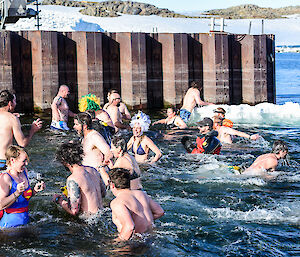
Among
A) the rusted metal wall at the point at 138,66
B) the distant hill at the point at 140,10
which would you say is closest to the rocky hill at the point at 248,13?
the distant hill at the point at 140,10

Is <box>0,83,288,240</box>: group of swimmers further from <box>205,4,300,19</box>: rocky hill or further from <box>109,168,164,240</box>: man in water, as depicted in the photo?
<box>205,4,300,19</box>: rocky hill

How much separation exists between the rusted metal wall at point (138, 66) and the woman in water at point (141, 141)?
8245 millimetres

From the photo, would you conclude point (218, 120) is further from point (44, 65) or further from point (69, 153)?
point (44, 65)

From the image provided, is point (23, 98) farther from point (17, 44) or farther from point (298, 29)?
point (298, 29)

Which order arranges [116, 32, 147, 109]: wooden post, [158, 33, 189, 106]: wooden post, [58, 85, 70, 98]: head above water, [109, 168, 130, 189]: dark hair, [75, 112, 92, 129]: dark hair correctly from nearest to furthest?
[109, 168, 130, 189]: dark hair
[75, 112, 92, 129]: dark hair
[58, 85, 70, 98]: head above water
[116, 32, 147, 109]: wooden post
[158, 33, 189, 106]: wooden post

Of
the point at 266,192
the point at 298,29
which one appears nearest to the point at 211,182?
the point at 266,192

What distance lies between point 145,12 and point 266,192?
8165 centimetres

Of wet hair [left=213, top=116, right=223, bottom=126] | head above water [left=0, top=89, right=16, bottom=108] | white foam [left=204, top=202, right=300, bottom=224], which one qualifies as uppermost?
head above water [left=0, top=89, right=16, bottom=108]

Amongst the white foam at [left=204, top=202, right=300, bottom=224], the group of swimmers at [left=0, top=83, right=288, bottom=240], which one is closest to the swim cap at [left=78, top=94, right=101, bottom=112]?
the group of swimmers at [left=0, top=83, right=288, bottom=240]

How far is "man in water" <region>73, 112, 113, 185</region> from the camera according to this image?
29.0ft

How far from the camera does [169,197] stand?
974cm

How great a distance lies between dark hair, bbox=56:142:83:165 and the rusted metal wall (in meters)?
11.7

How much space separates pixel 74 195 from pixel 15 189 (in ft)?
2.77

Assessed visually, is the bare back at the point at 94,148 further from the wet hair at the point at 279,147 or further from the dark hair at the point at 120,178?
the wet hair at the point at 279,147
